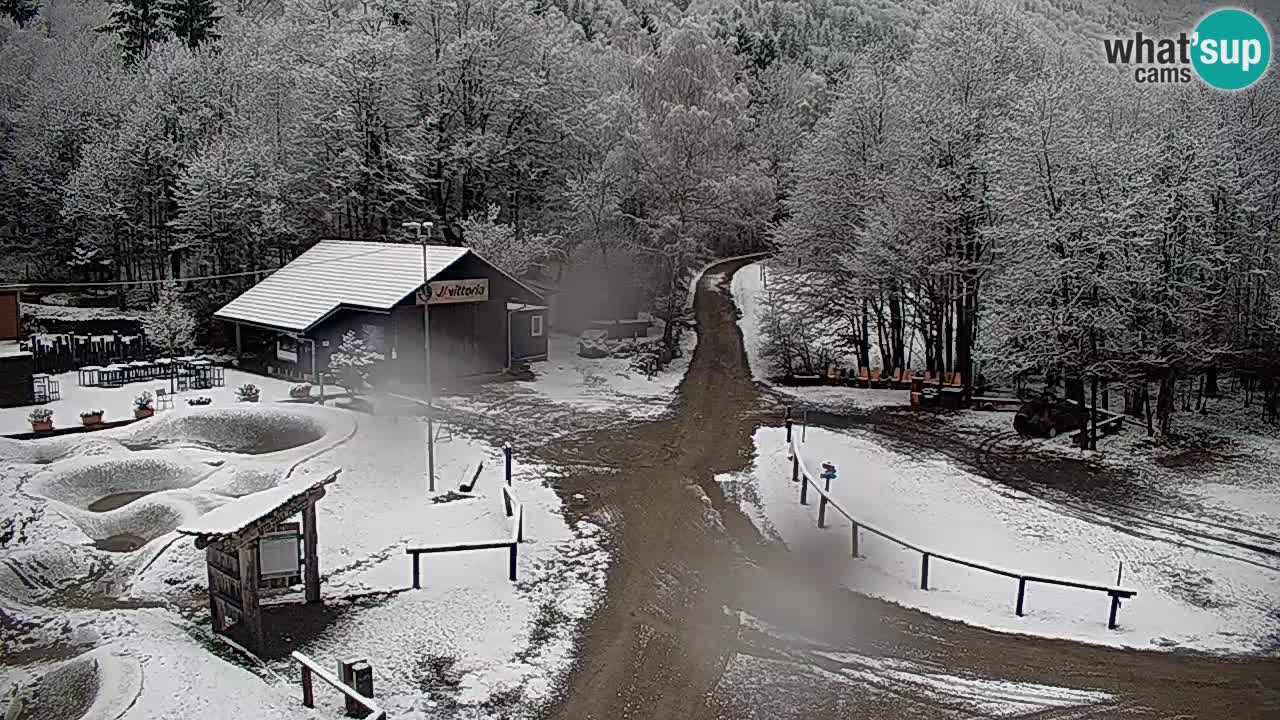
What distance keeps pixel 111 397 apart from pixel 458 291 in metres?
11.2

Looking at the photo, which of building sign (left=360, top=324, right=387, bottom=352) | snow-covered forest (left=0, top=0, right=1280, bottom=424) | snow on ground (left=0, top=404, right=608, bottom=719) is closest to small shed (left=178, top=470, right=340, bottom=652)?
snow on ground (left=0, top=404, right=608, bottom=719)

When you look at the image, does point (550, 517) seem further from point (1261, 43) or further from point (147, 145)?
point (147, 145)

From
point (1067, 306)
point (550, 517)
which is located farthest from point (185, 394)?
point (1067, 306)

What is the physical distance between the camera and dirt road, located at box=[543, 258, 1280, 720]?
1345 centimetres

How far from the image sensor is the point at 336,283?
35.5m

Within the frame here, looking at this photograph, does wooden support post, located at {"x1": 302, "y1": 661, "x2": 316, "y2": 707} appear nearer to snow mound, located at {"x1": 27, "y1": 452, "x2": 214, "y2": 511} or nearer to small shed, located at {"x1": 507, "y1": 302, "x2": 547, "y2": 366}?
snow mound, located at {"x1": 27, "y1": 452, "x2": 214, "y2": 511}

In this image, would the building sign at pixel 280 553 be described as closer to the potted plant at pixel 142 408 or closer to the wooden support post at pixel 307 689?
the wooden support post at pixel 307 689

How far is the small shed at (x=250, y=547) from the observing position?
13734mm

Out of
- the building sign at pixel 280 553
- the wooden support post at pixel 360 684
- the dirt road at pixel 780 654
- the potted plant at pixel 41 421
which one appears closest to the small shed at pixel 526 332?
the potted plant at pixel 41 421

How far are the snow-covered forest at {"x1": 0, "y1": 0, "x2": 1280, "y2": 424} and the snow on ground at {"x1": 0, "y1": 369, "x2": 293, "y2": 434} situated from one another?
35.9 feet

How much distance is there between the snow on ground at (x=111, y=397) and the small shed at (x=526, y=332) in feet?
27.0

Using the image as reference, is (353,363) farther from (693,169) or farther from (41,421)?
(693,169)

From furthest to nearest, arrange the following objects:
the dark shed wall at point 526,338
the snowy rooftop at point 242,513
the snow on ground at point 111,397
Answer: the dark shed wall at point 526,338
the snow on ground at point 111,397
the snowy rooftop at point 242,513

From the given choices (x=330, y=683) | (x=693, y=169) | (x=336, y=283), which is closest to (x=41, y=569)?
(x=330, y=683)
